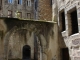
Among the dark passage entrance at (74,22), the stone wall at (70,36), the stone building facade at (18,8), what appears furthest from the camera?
the stone building facade at (18,8)

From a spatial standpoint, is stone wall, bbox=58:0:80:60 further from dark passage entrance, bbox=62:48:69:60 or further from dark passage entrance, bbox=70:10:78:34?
dark passage entrance, bbox=62:48:69:60

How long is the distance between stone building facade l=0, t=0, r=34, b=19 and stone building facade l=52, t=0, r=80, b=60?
12.4 meters

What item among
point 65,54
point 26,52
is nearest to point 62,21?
point 65,54

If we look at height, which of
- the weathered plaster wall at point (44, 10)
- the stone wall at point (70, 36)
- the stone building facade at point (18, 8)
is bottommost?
the stone wall at point (70, 36)

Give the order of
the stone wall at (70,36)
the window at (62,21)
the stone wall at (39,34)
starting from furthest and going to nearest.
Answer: the window at (62,21) < the stone wall at (39,34) < the stone wall at (70,36)

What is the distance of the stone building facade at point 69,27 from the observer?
7.52 metres

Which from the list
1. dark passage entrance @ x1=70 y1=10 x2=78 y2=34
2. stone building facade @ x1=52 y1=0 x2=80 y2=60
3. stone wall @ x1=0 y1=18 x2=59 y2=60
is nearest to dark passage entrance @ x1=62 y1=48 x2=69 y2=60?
stone building facade @ x1=52 y1=0 x2=80 y2=60

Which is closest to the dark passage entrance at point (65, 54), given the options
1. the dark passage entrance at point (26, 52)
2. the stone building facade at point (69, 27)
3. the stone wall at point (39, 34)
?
the stone building facade at point (69, 27)

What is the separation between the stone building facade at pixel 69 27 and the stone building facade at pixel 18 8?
12447 millimetres

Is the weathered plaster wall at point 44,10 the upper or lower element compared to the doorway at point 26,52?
upper

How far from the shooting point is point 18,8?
21812 millimetres

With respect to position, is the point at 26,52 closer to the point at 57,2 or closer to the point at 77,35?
the point at 57,2

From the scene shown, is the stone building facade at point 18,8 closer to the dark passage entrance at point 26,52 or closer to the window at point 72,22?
the dark passage entrance at point 26,52

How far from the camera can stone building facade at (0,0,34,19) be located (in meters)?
21.3
